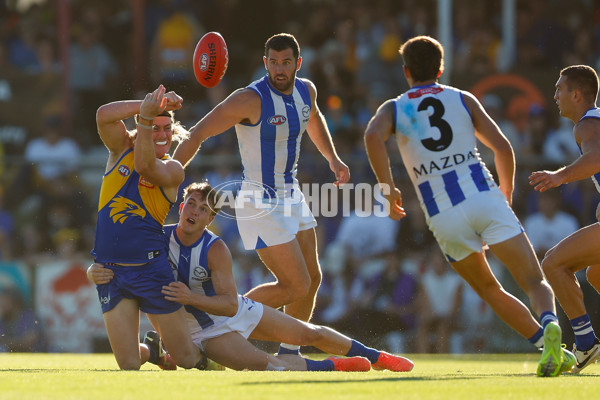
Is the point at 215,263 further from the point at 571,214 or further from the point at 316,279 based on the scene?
the point at 571,214

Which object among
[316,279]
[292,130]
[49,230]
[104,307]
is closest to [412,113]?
[292,130]

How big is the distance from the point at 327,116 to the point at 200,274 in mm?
6196

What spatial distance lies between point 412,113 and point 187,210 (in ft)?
5.78

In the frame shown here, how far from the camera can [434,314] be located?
34.3ft

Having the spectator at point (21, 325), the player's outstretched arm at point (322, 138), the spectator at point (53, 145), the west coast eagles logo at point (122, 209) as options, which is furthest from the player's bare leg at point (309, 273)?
the spectator at point (53, 145)

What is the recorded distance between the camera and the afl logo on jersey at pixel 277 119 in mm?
7340

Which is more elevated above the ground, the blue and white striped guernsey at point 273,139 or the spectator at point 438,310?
the blue and white striped guernsey at point 273,139

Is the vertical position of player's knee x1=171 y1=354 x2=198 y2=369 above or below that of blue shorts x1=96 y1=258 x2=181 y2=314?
below

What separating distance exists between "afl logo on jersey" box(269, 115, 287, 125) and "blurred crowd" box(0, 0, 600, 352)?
3.48 m

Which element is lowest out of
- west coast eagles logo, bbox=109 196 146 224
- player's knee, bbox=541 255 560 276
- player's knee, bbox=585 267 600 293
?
player's knee, bbox=585 267 600 293

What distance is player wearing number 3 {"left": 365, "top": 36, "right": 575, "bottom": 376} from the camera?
6156 millimetres

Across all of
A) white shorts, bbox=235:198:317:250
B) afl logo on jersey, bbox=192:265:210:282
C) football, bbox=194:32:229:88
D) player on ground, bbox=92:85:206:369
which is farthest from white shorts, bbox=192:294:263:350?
football, bbox=194:32:229:88

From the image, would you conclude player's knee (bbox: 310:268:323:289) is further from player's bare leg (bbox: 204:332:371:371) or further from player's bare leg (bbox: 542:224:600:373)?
player's bare leg (bbox: 542:224:600:373)

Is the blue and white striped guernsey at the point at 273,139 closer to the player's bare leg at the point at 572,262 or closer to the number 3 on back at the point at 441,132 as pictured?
the number 3 on back at the point at 441,132
